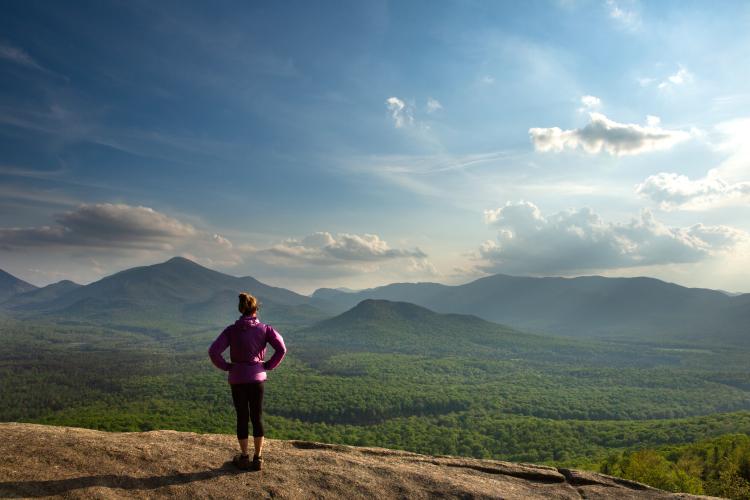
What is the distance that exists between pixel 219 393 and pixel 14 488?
592 feet

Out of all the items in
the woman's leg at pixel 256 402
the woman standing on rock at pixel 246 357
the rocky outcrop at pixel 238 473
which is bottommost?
the rocky outcrop at pixel 238 473

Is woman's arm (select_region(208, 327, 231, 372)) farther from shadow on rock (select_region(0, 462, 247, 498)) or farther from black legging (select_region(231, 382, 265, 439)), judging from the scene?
shadow on rock (select_region(0, 462, 247, 498))

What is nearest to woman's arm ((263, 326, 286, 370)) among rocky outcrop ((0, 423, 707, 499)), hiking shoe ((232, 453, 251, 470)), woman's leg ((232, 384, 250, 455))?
woman's leg ((232, 384, 250, 455))

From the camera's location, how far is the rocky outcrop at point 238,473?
9.35 metres

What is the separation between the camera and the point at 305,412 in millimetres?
149125

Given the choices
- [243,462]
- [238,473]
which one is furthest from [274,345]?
[238,473]

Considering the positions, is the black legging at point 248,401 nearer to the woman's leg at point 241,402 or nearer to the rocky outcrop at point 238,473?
the woman's leg at point 241,402

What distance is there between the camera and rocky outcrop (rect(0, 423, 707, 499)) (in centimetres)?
935

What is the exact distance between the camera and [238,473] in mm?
10664

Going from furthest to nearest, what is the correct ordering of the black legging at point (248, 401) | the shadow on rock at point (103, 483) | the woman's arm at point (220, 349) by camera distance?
the black legging at point (248, 401) < the woman's arm at point (220, 349) < the shadow on rock at point (103, 483)

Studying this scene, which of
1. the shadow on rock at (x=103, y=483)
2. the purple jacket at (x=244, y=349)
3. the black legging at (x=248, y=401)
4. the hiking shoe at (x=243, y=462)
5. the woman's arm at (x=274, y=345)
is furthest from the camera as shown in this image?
the hiking shoe at (x=243, y=462)

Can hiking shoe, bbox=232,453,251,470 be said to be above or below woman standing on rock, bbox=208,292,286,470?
below

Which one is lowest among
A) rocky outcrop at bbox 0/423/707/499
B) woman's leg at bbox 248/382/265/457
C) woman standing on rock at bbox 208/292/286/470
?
rocky outcrop at bbox 0/423/707/499

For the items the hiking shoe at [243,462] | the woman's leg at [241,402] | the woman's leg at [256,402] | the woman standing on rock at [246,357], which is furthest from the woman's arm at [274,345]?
the hiking shoe at [243,462]
